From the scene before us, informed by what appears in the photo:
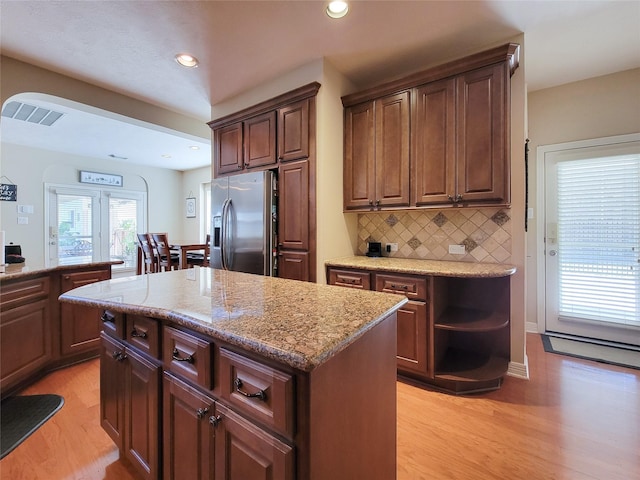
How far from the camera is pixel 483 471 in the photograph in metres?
1.47

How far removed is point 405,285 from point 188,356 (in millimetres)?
1648

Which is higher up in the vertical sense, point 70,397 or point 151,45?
point 151,45

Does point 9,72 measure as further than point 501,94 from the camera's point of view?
Yes

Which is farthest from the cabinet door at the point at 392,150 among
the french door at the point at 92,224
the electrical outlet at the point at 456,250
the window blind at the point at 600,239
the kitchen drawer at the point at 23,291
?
the french door at the point at 92,224

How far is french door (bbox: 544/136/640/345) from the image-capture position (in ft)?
9.43

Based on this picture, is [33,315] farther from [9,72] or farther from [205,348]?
[205,348]

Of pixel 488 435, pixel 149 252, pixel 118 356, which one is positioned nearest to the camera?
A: pixel 118 356

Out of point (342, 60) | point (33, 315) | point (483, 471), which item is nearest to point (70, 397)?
point (33, 315)

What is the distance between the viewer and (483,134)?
2.24m

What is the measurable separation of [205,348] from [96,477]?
119 centimetres

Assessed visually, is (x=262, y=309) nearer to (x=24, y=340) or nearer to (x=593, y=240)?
(x=24, y=340)

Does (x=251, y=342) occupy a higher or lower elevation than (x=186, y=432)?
higher

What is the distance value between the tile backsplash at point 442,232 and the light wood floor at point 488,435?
1.08m

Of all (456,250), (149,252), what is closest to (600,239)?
(456,250)
